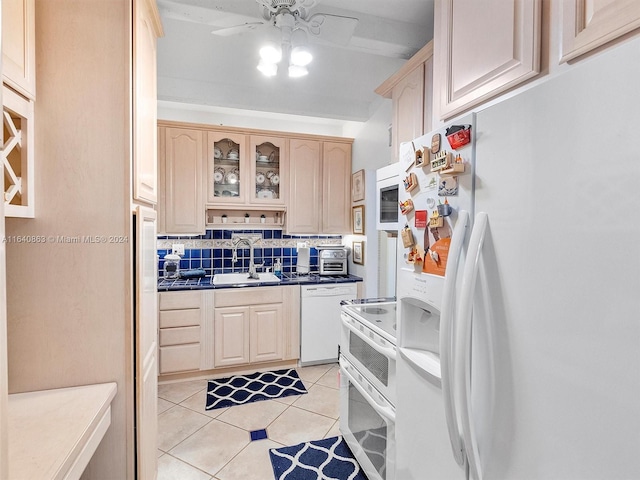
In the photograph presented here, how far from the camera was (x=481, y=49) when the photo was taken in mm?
1013

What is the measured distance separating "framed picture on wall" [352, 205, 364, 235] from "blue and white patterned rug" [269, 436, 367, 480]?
1.97 meters

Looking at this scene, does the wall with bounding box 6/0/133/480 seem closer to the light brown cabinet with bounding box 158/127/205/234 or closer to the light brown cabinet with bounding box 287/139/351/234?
the light brown cabinet with bounding box 158/127/205/234

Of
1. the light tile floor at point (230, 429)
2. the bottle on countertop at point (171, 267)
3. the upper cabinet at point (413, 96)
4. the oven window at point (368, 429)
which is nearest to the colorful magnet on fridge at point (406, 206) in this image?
the upper cabinet at point (413, 96)

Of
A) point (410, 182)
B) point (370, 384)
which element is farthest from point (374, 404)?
point (410, 182)

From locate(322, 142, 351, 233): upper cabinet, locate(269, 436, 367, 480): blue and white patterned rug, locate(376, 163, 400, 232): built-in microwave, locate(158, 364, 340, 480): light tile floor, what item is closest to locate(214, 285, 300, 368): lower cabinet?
locate(158, 364, 340, 480): light tile floor

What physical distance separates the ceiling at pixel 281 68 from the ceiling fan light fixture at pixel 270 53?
17cm

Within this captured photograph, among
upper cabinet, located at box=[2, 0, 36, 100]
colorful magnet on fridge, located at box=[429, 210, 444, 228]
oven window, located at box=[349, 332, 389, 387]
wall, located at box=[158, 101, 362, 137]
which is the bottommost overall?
oven window, located at box=[349, 332, 389, 387]

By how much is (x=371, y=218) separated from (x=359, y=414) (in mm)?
1968

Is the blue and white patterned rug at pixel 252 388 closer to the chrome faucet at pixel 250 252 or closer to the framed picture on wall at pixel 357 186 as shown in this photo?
the chrome faucet at pixel 250 252

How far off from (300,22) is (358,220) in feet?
6.74

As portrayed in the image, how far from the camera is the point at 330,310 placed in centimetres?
326

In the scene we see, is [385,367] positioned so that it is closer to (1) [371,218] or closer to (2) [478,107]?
(2) [478,107]

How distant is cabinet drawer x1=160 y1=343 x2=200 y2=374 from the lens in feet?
9.35

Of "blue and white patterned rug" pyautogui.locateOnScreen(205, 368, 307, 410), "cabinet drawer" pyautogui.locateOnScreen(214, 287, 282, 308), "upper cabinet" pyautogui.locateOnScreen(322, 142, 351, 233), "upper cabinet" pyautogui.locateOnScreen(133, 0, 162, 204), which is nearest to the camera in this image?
"upper cabinet" pyautogui.locateOnScreen(133, 0, 162, 204)
